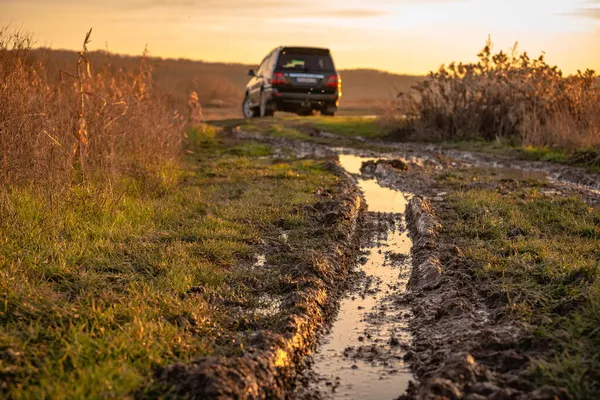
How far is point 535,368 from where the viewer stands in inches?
154

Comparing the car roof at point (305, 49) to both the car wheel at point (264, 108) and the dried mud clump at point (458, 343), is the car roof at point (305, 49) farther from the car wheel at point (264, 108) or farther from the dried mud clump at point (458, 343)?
the dried mud clump at point (458, 343)

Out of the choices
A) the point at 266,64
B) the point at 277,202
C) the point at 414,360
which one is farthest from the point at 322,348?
the point at 266,64

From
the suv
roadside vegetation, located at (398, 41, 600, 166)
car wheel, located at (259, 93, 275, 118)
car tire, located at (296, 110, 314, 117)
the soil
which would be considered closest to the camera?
the soil

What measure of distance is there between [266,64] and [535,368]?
2013cm

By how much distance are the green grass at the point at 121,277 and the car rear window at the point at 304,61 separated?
11.6 m

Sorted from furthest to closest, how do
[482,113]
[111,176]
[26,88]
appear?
[482,113], [111,176], [26,88]

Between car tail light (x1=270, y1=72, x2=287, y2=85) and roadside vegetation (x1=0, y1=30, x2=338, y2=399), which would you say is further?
car tail light (x1=270, y1=72, x2=287, y2=85)

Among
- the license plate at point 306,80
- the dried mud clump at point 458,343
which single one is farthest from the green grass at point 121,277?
the license plate at point 306,80

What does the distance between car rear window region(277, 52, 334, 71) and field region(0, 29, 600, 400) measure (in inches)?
318

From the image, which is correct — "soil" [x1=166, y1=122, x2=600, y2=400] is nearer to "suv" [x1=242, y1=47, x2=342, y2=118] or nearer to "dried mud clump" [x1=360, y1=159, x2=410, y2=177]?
"dried mud clump" [x1=360, y1=159, x2=410, y2=177]

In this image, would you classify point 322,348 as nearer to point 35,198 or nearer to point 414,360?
point 414,360

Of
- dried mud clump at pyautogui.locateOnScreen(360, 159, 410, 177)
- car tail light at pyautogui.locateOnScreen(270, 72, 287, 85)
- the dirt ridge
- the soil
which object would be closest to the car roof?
car tail light at pyautogui.locateOnScreen(270, 72, 287, 85)

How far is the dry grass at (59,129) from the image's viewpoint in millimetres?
7762

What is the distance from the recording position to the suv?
21.3m
